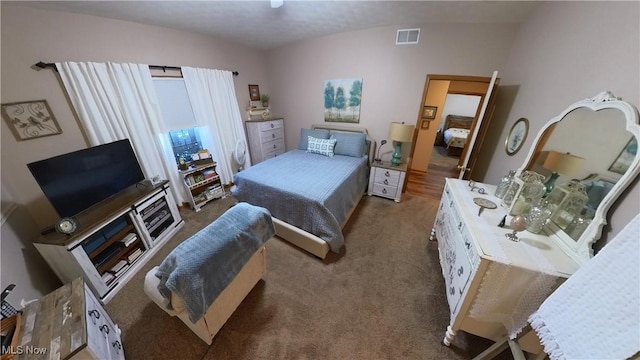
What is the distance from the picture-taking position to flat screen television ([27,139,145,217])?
1.46 m

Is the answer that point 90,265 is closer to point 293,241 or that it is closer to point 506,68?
point 293,241

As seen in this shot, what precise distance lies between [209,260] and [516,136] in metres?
2.75

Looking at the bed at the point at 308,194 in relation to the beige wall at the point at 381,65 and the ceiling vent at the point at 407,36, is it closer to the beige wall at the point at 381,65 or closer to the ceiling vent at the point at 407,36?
the beige wall at the point at 381,65

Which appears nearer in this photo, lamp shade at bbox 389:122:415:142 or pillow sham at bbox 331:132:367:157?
lamp shade at bbox 389:122:415:142

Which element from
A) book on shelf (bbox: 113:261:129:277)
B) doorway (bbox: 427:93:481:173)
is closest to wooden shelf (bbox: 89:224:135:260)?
book on shelf (bbox: 113:261:129:277)

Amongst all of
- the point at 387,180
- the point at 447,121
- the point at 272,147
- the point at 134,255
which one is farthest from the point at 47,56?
the point at 447,121

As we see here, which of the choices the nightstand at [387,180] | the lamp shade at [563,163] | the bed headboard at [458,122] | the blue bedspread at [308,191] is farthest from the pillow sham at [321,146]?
the bed headboard at [458,122]

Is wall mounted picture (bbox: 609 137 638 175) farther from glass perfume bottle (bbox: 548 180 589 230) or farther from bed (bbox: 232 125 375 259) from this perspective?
bed (bbox: 232 125 375 259)

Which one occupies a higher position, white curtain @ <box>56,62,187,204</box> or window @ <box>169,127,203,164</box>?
white curtain @ <box>56,62,187,204</box>

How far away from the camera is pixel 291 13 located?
2252 mm

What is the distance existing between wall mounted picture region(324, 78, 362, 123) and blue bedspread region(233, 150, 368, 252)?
997 millimetres

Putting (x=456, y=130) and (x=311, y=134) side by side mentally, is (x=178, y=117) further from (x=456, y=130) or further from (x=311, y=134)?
(x=456, y=130)

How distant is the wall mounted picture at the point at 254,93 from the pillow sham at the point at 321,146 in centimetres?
147

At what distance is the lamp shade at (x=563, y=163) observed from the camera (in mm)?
1113
